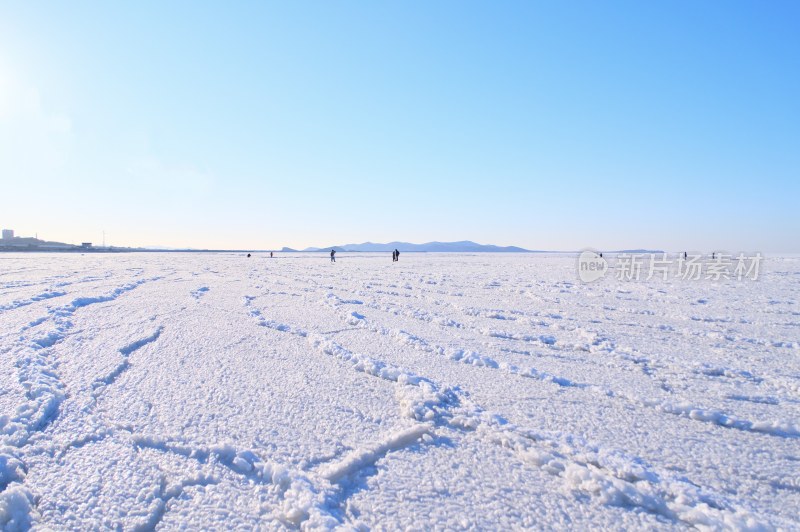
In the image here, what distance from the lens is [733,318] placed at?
727cm

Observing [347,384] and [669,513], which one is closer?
[669,513]

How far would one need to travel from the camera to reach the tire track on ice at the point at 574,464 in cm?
199

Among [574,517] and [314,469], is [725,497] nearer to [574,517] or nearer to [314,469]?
[574,517]

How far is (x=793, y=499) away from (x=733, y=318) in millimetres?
6378

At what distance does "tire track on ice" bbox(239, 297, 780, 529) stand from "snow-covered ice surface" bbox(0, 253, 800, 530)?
0.04 feet

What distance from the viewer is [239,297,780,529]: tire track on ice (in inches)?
78.3

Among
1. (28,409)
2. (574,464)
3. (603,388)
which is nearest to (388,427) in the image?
(574,464)

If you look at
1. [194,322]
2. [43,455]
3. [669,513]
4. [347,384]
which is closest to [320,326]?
[194,322]

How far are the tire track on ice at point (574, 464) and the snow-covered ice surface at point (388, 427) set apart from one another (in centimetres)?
1
